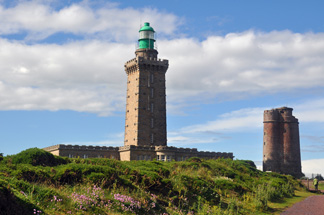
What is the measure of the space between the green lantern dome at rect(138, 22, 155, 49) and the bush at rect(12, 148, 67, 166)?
149 ft

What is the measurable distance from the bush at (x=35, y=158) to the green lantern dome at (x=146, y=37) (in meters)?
45.3

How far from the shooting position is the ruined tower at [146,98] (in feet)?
196

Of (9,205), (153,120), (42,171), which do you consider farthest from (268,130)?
(9,205)

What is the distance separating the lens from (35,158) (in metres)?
19.9

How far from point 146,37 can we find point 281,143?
112 ft

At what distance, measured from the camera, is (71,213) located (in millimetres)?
12703

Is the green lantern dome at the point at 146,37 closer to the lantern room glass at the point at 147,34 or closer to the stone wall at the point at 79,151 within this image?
the lantern room glass at the point at 147,34

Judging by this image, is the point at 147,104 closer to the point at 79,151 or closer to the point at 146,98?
the point at 146,98

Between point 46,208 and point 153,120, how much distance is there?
158 feet

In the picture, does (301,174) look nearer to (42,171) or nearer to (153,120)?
(153,120)

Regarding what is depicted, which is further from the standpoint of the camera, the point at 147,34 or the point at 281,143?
the point at 281,143

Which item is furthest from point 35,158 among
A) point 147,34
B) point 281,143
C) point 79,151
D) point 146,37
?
point 281,143

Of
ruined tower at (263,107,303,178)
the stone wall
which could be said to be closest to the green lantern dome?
the stone wall

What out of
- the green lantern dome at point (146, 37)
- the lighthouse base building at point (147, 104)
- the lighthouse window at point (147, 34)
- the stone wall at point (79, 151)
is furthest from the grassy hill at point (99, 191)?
the lighthouse window at point (147, 34)
